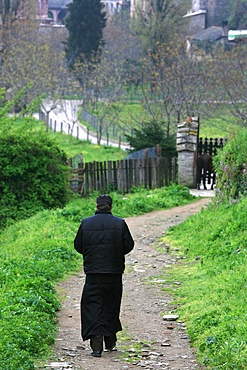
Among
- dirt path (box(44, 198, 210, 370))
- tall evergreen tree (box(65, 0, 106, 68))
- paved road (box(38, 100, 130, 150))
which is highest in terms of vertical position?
tall evergreen tree (box(65, 0, 106, 68))

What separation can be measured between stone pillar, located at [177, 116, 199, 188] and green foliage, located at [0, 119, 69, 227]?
5.24 meters

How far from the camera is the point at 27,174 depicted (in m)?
19.4

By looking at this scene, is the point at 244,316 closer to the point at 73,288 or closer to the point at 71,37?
the point at 73,288

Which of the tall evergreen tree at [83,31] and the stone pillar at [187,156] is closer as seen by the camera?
the stone pillar at [187,156]

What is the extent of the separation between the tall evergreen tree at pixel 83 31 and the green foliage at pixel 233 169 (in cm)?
5112

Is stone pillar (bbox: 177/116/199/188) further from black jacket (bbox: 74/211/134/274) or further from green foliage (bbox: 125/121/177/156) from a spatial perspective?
black jacket (bbox: 74/211/134/274)

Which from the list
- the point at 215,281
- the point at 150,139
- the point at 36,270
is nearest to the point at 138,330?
the point at 215,281

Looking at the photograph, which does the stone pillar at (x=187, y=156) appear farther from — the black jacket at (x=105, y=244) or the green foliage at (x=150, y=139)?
the black jacket at (x=105, y=244)

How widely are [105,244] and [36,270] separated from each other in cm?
343

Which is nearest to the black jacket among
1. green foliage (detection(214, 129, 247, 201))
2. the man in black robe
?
the man in black robe

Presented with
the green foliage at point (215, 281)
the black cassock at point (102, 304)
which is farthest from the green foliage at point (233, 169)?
the black cassock at point (102, 304)

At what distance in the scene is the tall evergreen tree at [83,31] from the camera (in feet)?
215

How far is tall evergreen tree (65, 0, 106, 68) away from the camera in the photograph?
65.6m

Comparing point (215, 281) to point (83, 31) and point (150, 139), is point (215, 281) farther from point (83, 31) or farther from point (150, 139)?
point (83, 31)
